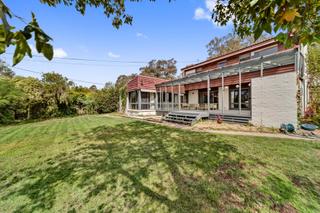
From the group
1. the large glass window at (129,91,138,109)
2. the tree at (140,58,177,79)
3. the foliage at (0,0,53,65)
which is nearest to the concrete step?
the foliage at (0,0,53,65)

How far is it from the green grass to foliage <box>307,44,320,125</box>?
17.3ft

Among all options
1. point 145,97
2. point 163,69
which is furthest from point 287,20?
point 163,69

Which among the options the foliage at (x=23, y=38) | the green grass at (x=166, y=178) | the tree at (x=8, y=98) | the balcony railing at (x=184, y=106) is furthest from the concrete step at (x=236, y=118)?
the tree at (x=8, y=98)

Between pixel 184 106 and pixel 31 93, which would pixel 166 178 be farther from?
pixel 31 93

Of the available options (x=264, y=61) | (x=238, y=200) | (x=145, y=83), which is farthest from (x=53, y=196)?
(x=145, y=83)

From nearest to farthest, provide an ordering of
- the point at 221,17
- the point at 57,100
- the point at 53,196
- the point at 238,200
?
1. the point at 238,200
2. the point at 53,196
3. the point at 221,17
4. the point at 57,100

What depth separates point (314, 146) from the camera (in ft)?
19.9

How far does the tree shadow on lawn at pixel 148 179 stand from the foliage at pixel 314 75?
8226mm

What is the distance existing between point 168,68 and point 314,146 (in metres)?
45.6

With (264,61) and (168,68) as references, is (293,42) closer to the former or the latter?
→ (264,61)

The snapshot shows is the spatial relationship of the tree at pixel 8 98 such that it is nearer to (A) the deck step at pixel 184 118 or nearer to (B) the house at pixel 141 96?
(B) the house at pixel 141 96

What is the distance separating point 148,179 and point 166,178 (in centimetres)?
44

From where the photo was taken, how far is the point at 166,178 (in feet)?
12.9

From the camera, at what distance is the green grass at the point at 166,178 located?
9.91 feet
